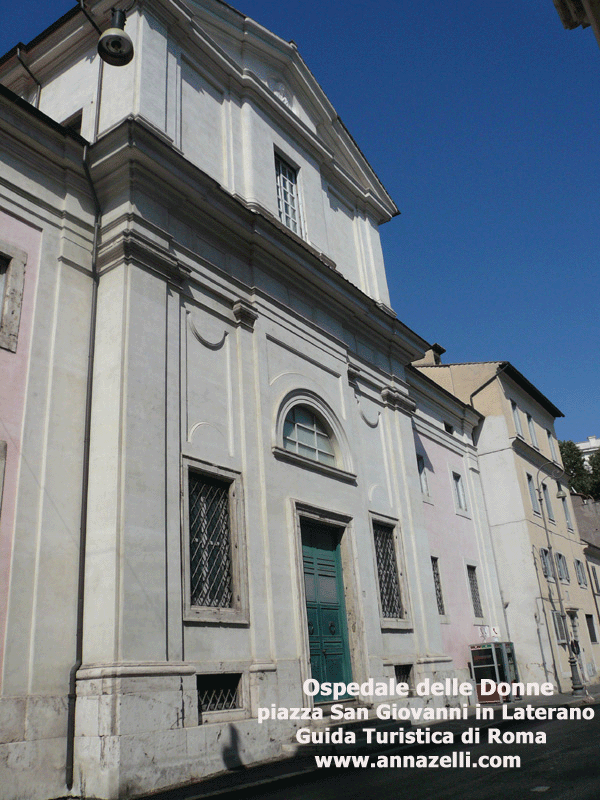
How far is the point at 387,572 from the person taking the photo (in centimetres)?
1448

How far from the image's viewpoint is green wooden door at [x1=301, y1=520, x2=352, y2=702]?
11797 mm

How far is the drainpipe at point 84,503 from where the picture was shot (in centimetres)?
815

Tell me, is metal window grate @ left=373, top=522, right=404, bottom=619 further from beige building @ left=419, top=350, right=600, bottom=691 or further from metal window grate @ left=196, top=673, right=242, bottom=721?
beige building @ left=419, top=350, right=600, bottom=691

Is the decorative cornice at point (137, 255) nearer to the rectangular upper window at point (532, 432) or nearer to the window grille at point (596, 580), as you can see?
the rectangular upper window at point (532, 432)

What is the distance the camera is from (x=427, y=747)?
10664 mm

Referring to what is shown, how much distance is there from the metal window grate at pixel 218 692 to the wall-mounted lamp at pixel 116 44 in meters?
8.28

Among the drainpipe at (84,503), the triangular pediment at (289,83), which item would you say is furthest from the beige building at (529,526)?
the drainpipe at (84,503)

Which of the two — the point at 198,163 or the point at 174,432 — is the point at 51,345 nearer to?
the point at 174,432

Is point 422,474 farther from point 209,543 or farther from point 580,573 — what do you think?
point 580,573

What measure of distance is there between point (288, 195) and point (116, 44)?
7.02 metres

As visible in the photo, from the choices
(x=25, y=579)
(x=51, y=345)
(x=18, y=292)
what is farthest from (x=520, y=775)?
(x=18, y=292)

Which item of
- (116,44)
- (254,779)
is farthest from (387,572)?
(116,44)

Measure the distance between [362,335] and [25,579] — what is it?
10.1 m

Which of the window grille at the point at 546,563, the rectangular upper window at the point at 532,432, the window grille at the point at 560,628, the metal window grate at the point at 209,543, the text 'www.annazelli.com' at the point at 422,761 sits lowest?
the text 'www.annazelli.com' at the point at 422,761
